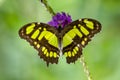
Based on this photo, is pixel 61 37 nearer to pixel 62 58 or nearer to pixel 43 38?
pixel 43 38

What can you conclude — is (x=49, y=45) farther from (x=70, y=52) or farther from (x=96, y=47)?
(x=96, y=47)

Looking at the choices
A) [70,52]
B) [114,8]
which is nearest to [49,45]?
[70,52]

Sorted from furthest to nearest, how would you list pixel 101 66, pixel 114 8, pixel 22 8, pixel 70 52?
pixel 114 8 < pixel 22 8 < pixel 101 66 < pixel 70 52

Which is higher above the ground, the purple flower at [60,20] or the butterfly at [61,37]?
the purple flower at [60,20]

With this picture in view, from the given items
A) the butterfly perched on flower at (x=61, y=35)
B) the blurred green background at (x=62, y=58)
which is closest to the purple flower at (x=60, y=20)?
the butterfly perched on flower at (x=61, y=35)

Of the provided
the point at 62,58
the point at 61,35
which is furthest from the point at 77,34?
the point at 62,58

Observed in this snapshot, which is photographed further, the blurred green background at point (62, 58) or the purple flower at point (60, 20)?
the blurred green background at point (62, 58)

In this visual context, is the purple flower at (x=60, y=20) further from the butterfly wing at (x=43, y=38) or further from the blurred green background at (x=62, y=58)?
the blurred green background at (x=62, y=58)
